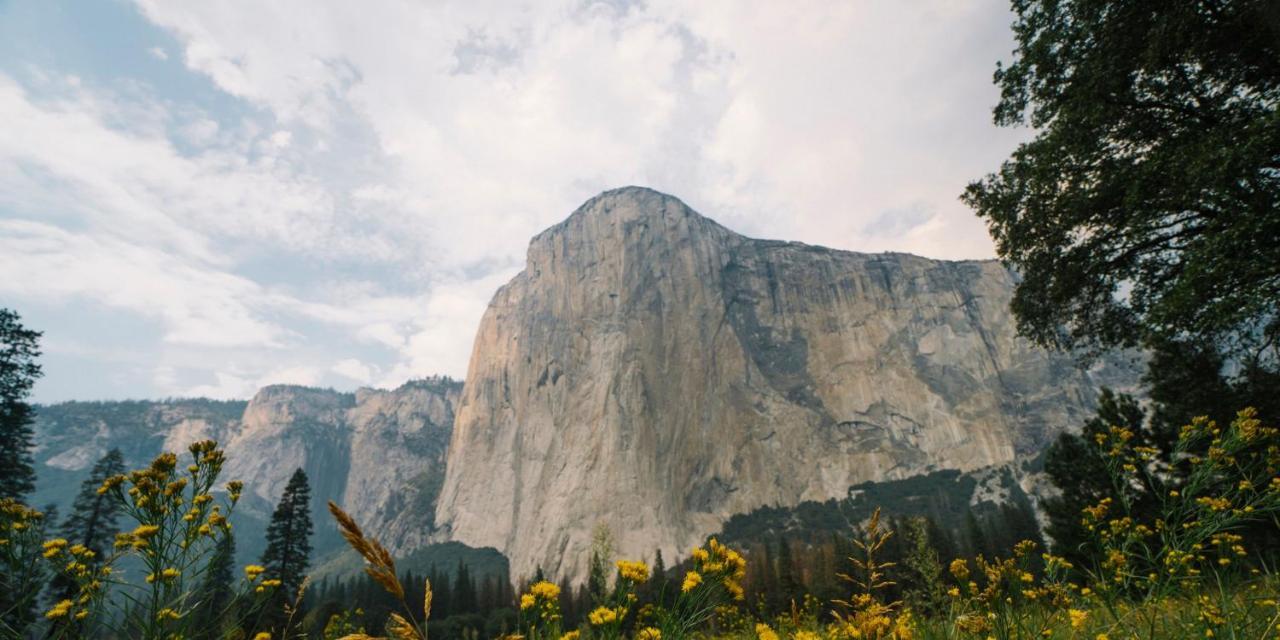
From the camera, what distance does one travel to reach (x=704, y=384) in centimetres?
14325

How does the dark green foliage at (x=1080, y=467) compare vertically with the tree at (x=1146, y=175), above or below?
below

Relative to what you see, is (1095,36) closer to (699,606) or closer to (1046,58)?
(1046,58)

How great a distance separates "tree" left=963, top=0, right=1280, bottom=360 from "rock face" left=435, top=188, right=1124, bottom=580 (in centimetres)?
11444

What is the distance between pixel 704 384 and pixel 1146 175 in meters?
137

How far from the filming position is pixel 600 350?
139 m

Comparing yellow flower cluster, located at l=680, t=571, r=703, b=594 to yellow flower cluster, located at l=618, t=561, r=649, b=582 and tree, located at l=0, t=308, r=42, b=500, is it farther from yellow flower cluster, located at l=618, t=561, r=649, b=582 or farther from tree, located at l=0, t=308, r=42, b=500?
tree, located at l=0, t=308, r=42, b=500

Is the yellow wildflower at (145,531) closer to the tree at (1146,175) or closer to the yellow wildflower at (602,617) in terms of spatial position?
the yellow wildflower at (602,617)

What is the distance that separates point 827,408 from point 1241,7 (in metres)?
161

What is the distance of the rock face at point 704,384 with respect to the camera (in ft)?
418

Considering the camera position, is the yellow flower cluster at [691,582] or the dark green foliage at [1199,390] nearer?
the yellow flower cluster at [691,582]

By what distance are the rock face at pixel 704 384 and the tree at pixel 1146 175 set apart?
114m

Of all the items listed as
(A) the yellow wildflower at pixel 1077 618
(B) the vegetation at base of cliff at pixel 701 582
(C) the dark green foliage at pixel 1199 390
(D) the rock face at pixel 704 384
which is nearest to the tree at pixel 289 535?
(B) the vegetation at base of cliff at pixel 701 582

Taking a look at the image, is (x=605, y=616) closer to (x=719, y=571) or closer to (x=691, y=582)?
(x=691, y=582)

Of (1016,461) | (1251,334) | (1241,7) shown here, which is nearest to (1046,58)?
(1241,7)
